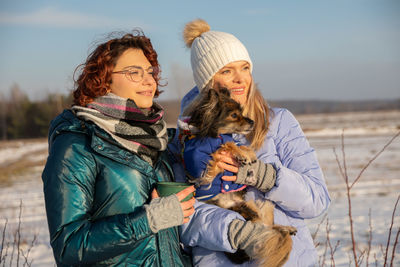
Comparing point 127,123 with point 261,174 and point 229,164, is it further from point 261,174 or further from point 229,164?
point 261,174

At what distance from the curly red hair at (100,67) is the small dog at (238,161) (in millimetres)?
872

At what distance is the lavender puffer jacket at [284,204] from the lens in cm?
254

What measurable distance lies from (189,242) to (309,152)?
116cm

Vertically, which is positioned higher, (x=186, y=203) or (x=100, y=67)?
(x=100, y=67)

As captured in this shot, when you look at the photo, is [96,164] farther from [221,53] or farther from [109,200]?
[221,53]

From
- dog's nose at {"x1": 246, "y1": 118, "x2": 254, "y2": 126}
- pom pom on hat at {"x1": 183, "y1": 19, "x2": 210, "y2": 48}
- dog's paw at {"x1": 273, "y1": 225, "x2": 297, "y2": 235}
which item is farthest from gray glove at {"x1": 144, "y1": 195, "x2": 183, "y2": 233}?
pom pom on hat at {"x1": 183, "y1": 19, "x2": 210, "y2": 48}

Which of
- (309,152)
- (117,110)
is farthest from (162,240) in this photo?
(309,152)

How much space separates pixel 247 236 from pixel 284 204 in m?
0.37

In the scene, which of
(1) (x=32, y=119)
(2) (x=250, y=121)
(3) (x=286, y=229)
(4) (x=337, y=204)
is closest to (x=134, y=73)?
(2) (x=250, y=121)

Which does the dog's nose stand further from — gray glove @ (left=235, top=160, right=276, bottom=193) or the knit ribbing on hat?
the knit ribbing on hat

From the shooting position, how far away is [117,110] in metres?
2.46

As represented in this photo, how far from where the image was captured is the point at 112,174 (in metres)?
2.18

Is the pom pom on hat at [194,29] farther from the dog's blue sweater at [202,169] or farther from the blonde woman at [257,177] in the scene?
the dog's blue sweater at [202,169]

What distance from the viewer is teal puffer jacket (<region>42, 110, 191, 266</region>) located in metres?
2.00
